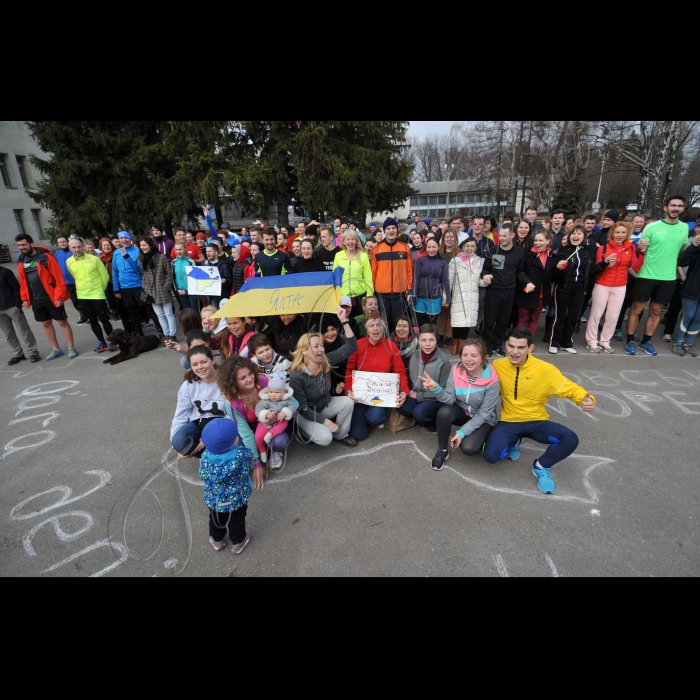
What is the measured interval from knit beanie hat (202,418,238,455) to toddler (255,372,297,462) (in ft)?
3.27

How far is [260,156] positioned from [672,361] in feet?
60.3

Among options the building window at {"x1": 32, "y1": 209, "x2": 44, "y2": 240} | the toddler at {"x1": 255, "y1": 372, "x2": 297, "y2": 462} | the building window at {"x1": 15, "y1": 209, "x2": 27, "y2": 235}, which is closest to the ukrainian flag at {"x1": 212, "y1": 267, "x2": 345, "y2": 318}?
the toddler at {"x1": 255, "y1": 372, "x2": 297, "y2": 462}

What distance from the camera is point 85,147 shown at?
17.3m

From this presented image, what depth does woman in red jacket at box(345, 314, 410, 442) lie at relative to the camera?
427 cm

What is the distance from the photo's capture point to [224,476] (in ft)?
8.48

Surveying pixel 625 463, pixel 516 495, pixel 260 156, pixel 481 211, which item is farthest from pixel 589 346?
pixel 481 211

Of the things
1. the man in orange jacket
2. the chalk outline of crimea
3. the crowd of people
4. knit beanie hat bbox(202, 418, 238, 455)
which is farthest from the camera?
the chalk outline of crimea

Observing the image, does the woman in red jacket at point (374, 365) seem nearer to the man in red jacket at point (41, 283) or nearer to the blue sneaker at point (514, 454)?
the blue sneaker at point (514, 454)

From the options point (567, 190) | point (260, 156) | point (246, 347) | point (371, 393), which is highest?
point (260, 156)

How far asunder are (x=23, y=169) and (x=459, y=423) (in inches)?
1396

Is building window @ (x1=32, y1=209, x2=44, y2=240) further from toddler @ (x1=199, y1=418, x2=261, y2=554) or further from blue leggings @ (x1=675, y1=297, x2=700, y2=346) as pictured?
blue leggings @ (x1=675, y1=297, x2=700, y2=346)

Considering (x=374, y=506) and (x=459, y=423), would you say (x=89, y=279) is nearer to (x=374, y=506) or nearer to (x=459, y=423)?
(x=374, y=506)

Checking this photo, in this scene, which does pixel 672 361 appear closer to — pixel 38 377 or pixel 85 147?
pixel 38 377

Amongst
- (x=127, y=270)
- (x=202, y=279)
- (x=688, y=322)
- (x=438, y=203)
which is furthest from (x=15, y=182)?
(x=438, y=203)
